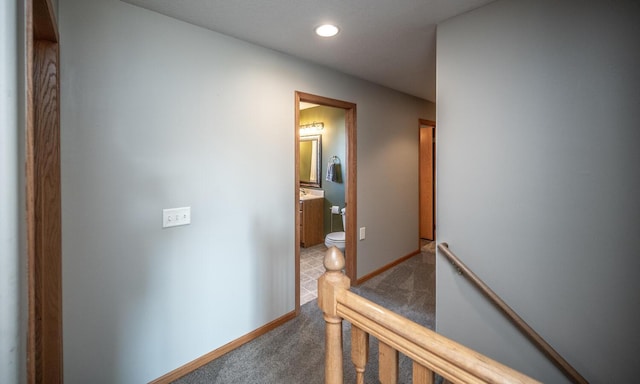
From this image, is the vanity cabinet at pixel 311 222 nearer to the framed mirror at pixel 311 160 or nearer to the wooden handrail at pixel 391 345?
the framed mirror at pixel 311 160

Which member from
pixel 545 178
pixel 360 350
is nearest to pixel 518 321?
pixel 545 178

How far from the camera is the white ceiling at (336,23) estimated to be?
5.45 ft

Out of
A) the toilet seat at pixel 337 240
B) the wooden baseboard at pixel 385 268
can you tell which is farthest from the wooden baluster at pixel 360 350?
the toilet seat at pixel 337 240

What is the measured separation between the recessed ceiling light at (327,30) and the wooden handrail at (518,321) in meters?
1.62

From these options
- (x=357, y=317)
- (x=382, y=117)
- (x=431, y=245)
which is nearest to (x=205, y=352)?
(x=357, y=317)

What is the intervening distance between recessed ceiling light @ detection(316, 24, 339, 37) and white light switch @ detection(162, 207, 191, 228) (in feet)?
4.86

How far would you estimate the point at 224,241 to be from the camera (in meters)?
2.07

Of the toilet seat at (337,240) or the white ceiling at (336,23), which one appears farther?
the toilet seat at (337,240)

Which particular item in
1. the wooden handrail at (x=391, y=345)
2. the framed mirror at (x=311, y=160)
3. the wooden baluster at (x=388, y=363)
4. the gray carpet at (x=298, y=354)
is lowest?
the gray carpet at (x=298, y=354)

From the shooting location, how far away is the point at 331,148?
4.65 metres

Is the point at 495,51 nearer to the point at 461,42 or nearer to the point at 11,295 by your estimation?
the point at 461,42

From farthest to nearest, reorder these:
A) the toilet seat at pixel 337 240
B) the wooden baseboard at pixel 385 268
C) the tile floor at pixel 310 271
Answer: the toilet seat at pixel 337 240 < the wooden baseboard at pixel 385 268 < the tile floor at pixel 310 271

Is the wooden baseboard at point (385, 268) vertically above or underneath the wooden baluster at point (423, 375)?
underneath

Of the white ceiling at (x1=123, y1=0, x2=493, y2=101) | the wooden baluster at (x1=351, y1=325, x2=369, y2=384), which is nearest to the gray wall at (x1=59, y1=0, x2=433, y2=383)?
the white ceiling at (x1=123, y1=0, x2=493, y2=101)
